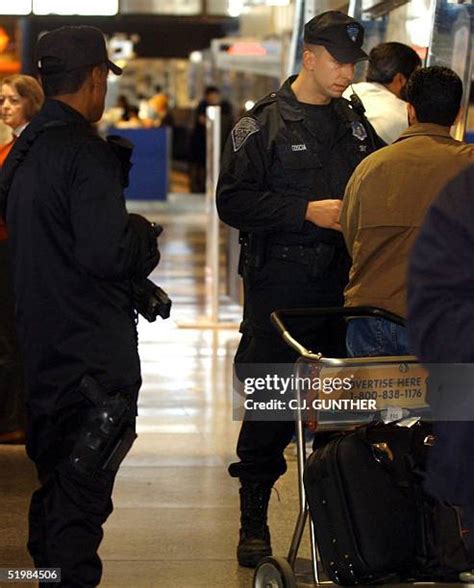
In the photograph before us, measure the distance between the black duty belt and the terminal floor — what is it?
47.2 inches

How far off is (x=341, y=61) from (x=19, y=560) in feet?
7.80

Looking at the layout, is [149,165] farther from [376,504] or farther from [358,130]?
[376,504]

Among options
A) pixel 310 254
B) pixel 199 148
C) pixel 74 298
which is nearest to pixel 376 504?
pixel 74 298

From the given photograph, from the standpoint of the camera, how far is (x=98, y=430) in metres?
4.88

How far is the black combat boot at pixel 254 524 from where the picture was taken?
20.6ft

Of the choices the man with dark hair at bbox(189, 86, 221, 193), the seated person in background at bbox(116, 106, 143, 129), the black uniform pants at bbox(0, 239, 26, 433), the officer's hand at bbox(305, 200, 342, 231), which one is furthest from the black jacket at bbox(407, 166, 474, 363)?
the seated person in background at bbox(116, 106, 143, 129)

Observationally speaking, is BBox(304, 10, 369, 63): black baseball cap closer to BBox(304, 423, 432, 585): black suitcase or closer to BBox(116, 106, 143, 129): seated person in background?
BBox(304, 423, 432, 585): black suitcase

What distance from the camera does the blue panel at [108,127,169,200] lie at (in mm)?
32688

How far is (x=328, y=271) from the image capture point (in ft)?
20.5

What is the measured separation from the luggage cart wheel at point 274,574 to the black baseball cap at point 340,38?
6.54ft

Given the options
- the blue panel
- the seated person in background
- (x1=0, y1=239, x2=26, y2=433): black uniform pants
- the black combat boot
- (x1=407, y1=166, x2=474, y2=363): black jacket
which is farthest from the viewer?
the seated person in background

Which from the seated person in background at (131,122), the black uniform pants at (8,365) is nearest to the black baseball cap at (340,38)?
the black uniform pants at (8,365)

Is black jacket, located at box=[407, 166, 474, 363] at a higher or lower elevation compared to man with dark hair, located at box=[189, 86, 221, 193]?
higher

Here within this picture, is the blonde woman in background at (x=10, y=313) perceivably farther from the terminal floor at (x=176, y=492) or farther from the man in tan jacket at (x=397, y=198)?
the man in tan jacket at (x=397, y=198)
